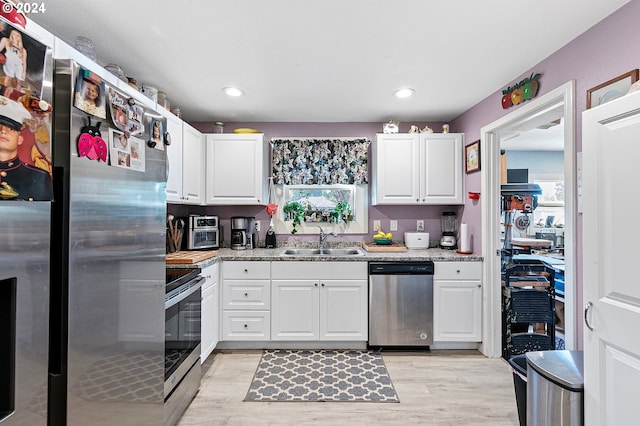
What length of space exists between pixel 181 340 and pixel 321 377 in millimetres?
1129

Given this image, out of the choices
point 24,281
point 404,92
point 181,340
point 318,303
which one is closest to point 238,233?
point 318,303

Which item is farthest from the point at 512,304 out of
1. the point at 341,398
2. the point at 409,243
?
the point at 341,398

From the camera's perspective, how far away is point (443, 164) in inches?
128

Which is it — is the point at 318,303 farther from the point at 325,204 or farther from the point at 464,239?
the point at 464,239

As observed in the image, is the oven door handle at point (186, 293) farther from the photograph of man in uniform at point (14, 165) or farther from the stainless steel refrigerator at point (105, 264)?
the photograph of man in uniform at point (14, 165)

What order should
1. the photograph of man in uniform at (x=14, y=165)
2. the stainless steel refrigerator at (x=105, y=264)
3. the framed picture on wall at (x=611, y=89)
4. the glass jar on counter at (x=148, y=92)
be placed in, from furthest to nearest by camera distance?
the glass jar on counter at (x=148, y=92) → the framed picture on wall at (x=611, y=89) → the stainless steel refrigerator at (x=105, y=264) → the photograph of man in uniform at (x=14, y=165)

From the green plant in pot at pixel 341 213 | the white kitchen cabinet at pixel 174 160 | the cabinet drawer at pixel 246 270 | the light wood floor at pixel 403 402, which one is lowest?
the light wood floor at pixel 403 402

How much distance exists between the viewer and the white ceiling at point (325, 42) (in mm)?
1583

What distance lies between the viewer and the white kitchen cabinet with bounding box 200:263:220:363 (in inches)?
101

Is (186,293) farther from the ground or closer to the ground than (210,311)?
farther from the ground

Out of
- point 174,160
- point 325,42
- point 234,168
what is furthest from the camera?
point 234,168

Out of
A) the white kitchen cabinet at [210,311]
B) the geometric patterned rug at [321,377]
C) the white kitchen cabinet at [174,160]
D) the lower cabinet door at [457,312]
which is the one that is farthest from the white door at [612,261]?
the white kitchen cabinet at [174,160]

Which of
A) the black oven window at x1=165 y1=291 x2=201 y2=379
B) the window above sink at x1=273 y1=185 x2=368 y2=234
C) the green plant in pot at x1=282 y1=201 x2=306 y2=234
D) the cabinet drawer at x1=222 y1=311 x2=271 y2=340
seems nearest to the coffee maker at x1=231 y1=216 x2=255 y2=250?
the window above sink at x1=273 y1=185 x2=368 y2=234

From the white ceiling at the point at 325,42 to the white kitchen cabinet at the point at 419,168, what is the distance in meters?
0.53
